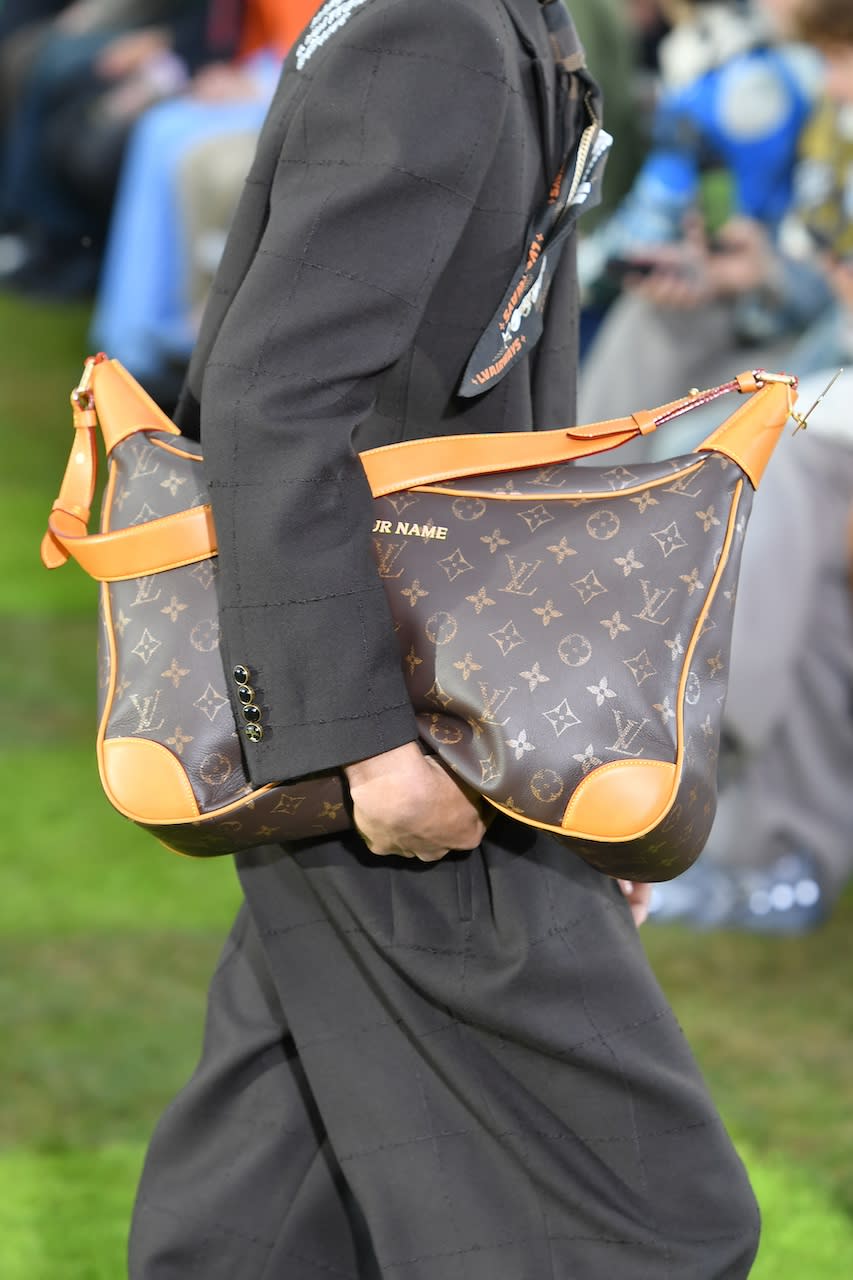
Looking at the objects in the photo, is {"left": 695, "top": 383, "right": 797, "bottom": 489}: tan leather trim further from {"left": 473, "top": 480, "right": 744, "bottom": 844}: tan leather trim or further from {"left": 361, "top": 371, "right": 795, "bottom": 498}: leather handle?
{"left": 473, "top": 480, "right": 744, "bottom": 844}: tan leather trim

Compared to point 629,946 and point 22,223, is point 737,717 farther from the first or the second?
point 22,223

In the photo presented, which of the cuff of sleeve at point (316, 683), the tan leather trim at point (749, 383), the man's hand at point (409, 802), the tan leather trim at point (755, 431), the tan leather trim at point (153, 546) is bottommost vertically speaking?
the man's hand at point (409, 802)

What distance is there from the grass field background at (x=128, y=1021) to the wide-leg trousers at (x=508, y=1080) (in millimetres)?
730

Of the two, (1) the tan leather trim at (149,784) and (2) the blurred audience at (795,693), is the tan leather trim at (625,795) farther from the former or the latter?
(2) the blurred audience at (795,693)

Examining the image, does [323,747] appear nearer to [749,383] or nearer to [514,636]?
[514,636]

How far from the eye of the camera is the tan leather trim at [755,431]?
47.3 inches

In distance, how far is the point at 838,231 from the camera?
3.11 metres

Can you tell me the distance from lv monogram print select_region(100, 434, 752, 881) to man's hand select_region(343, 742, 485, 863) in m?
0.02

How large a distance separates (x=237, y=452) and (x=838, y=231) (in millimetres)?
2233

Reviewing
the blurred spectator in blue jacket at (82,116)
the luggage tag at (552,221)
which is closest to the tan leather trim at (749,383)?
the luggage tag at (552,221)

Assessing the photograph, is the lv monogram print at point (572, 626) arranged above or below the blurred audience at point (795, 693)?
above

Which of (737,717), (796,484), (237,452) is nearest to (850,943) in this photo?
(737,717)

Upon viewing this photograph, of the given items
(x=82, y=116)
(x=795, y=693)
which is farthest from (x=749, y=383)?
(x=82, y=116)

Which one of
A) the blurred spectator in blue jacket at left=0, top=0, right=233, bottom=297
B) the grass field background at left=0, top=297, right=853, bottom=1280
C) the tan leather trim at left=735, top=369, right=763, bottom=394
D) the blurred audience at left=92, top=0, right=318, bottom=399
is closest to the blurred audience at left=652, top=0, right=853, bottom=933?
the grass field background at left=0, top=297, right=853, bottom=1280
